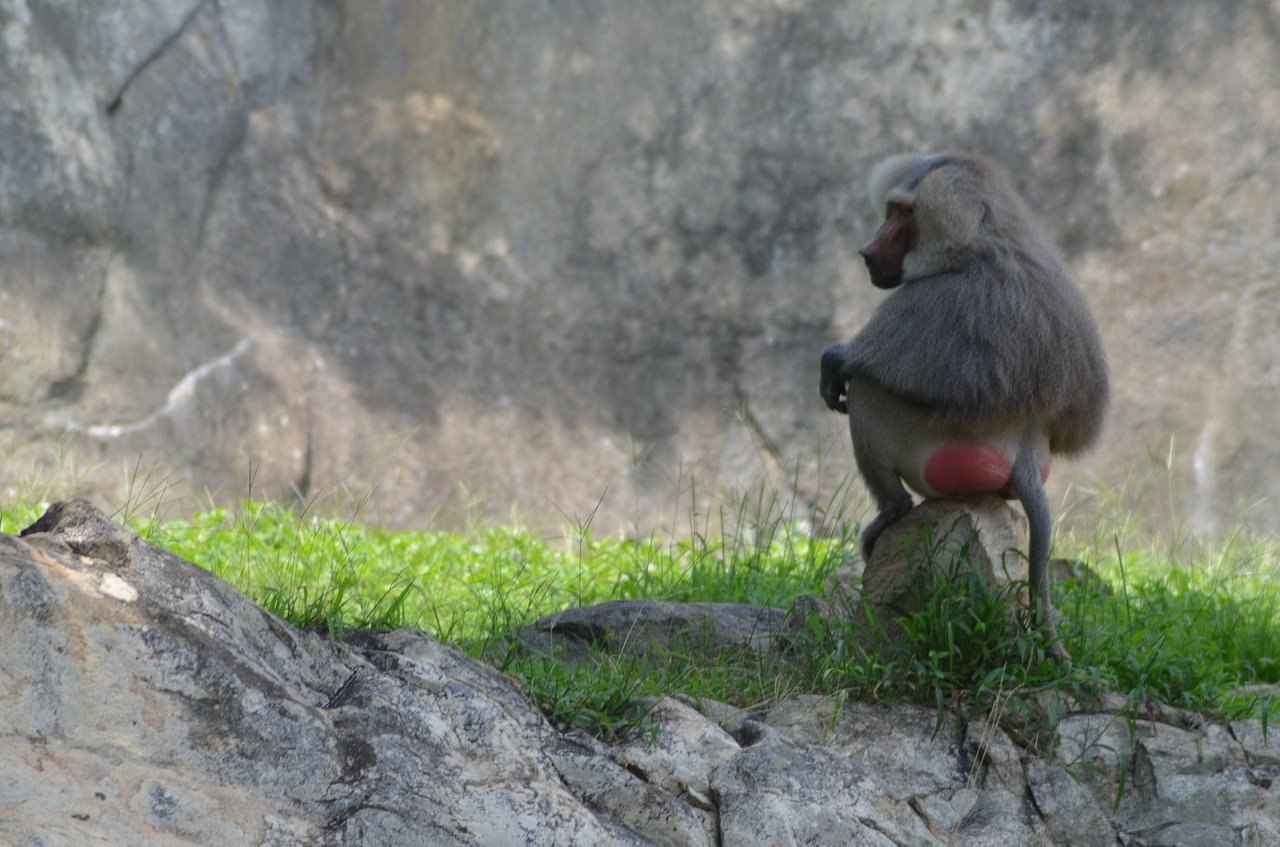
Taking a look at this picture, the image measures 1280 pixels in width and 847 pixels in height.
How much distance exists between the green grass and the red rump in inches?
10.3

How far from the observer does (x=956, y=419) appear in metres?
3.53

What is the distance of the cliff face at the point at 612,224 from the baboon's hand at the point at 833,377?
2.47 m

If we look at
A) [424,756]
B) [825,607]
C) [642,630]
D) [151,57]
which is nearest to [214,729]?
[424,756]

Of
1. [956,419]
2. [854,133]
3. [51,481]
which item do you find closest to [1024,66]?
[854,133]

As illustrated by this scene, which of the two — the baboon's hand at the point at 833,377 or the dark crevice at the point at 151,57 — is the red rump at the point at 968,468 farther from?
the dark crevice at the point at 151,57

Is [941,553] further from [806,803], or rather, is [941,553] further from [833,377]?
[806,803]

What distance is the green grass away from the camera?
3.40 metres

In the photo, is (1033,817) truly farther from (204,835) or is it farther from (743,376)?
(743,376)

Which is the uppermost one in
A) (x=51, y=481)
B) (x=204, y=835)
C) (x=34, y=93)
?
(x=34, y=93)

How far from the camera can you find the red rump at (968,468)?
3596mm

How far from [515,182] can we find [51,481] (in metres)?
2.44

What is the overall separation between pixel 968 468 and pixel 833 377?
42 cm

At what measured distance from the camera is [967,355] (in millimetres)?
3492

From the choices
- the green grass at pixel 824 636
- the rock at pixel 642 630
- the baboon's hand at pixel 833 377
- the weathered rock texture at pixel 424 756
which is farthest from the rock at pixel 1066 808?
the baboon's hand at pixel 833 377
